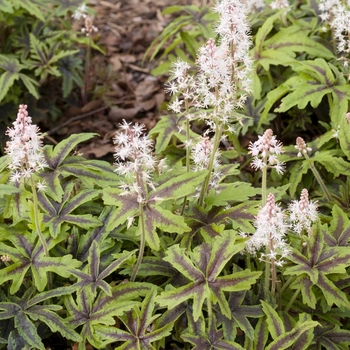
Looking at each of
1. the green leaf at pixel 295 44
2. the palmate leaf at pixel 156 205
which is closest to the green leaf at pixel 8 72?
the green leaf at pixel 295 44

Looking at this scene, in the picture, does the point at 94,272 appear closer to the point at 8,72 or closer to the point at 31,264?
the point at 31,264

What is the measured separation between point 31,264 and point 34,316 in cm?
28

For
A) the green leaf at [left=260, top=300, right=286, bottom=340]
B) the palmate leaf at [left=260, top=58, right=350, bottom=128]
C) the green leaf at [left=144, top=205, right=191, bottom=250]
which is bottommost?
the green leaf at [left=260, top=300, right=286, bottom=340]

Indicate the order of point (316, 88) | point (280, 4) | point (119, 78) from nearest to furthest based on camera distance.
→ point (316, 88) → point (280, 4) → point (119, 78)

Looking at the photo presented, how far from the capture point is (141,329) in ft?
7.84

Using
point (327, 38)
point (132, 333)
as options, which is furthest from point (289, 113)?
point (132, 333)

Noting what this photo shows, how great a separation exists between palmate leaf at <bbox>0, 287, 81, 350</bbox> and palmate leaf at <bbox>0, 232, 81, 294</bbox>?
7cm

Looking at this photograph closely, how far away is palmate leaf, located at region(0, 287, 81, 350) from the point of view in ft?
7.95

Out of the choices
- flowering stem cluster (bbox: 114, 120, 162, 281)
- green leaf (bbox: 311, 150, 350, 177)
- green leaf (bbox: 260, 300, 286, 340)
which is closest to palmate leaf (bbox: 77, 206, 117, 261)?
flowering stem cluster (bbox: 114, 120, 162, 281)

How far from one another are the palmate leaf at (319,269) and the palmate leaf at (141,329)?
1.80 ft

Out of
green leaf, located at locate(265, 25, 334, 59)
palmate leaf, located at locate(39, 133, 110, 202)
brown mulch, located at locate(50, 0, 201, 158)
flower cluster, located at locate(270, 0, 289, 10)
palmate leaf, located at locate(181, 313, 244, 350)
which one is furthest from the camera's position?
brown mulch, located at locate(50, 0, 201, 158)

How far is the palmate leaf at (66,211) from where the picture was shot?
276 centimetres

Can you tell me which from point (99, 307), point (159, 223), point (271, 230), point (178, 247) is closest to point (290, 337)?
point (271, 230)

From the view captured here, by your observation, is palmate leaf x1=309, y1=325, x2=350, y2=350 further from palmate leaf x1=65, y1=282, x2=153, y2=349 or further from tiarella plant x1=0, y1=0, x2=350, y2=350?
palmate leaf x1=65, y1=282, x2=153, y2=349
